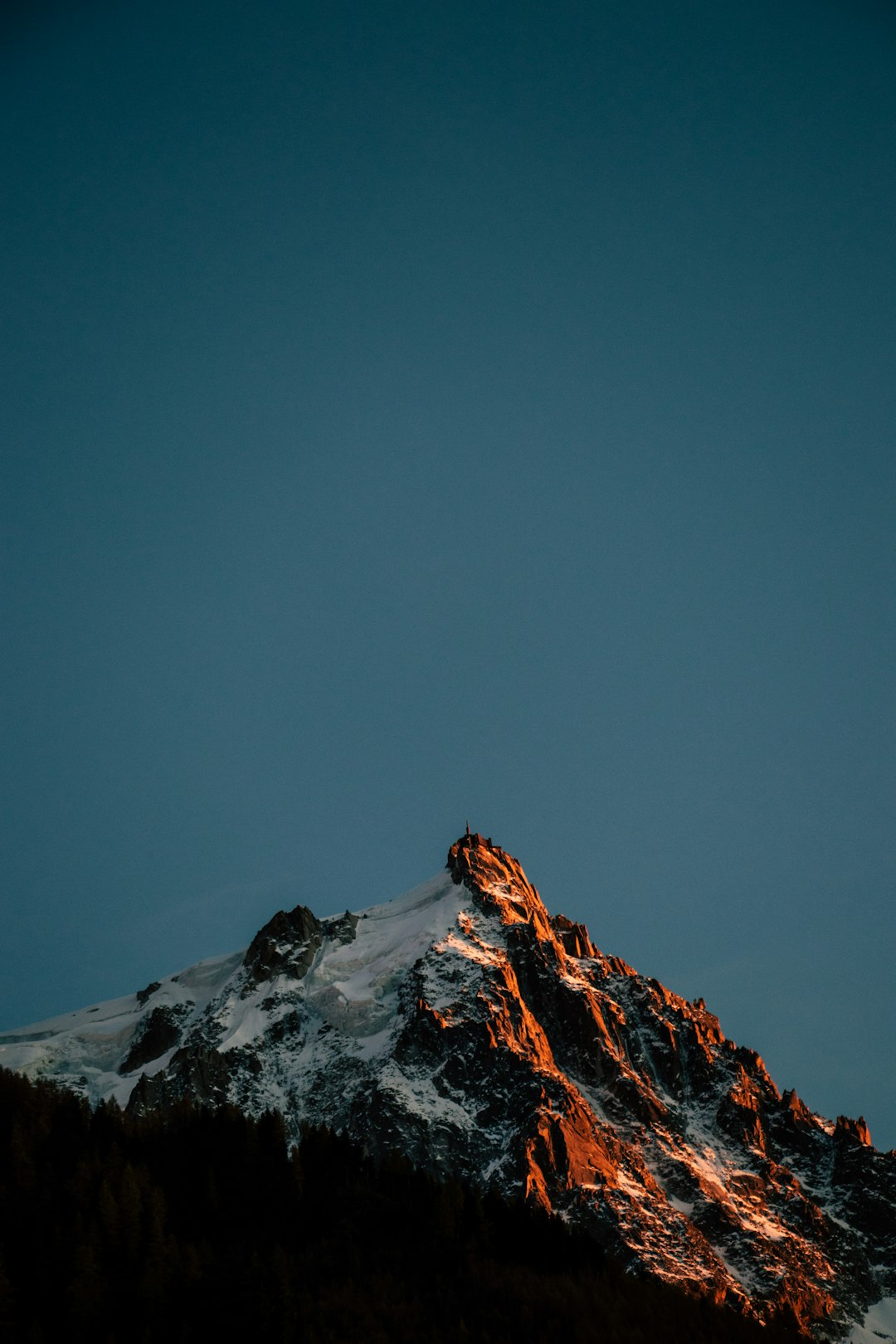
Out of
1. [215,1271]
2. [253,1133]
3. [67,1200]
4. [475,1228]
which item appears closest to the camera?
[215,1271]

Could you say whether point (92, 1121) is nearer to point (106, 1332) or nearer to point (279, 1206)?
point (279, 1206)

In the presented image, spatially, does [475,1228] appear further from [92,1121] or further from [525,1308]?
[92,1121]

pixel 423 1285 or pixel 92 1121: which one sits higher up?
pixel 92 1121

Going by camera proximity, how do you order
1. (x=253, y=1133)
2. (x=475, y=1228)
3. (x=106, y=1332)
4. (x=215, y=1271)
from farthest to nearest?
(x=253, y=1133), (x=475, y=1228), (x=215, y=1271), (x=106, y=1332)

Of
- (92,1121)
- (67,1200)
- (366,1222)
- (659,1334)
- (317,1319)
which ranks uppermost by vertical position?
(92,1121)

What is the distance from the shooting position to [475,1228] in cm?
15250

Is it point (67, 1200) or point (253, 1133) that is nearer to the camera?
point (67, 1200)

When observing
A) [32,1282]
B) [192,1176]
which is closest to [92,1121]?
[192,1176]

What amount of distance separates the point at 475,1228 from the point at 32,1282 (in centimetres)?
5266

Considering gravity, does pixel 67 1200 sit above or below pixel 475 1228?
above

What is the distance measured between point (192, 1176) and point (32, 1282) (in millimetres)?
32452

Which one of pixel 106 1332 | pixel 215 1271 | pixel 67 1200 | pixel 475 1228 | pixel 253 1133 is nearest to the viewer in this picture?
pixel 106 1332

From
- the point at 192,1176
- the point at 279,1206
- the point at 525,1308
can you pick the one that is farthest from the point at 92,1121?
the point at 525,1308

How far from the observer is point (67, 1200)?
466 ft
